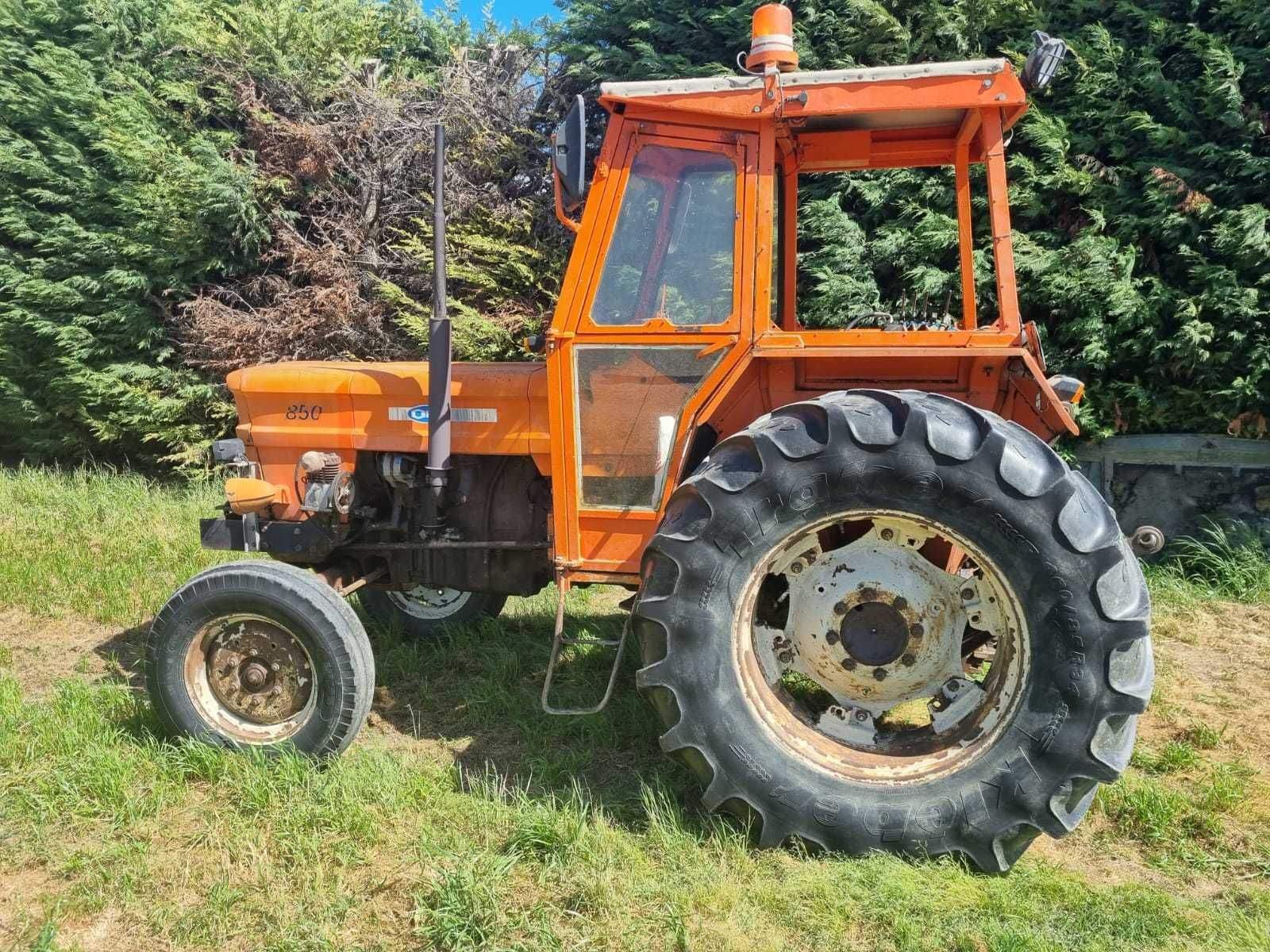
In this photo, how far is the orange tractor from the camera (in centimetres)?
258

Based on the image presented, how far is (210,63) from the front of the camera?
8.63 m

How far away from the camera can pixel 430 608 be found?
184 inches

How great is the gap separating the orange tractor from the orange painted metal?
0.03ft

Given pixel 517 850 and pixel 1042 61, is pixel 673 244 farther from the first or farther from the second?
pixel 517 850

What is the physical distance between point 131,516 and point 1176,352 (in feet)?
23.2

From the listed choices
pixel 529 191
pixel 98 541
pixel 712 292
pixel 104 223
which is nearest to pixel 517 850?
pixel 712 292

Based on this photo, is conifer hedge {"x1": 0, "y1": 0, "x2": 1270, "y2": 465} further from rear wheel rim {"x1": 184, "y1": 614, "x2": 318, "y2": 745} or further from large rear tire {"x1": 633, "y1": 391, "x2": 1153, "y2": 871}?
rear wheel rim {"x1": 184, "y1": 614, "x2": 318, "y2": 745}

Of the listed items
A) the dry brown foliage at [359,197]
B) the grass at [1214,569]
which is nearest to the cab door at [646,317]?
the grass at [1214,569]

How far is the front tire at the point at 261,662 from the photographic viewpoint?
315 cm

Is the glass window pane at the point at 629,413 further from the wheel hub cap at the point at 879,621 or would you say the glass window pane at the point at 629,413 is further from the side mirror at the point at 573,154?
the wheel hub cap at the point at 879,621

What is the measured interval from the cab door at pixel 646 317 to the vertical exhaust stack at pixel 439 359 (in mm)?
384

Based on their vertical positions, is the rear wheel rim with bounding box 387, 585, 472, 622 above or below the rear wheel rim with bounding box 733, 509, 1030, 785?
below

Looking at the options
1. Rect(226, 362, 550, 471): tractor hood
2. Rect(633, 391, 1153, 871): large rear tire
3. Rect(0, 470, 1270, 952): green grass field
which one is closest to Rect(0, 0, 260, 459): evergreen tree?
Rect(226, 362, 550, 471): tractor hood

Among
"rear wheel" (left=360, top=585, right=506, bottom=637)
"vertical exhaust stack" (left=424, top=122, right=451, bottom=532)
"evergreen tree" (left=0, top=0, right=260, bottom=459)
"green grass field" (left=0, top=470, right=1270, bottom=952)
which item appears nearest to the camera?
"green grass field" (left=0, top=470, right=1270, bottom=952)
